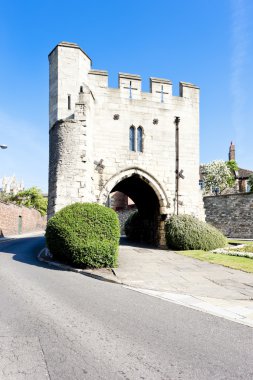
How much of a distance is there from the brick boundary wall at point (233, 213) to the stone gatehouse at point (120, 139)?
11.4 meters

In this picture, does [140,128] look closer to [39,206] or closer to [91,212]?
[91,212]

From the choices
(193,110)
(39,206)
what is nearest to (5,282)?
(193,110)

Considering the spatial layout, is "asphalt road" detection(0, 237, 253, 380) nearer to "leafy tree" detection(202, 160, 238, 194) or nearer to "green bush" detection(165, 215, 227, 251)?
"green bush" detection(165, 215, 227, 251)

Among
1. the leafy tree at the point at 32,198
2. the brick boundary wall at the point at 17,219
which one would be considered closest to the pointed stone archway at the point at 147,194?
the brick boundary wall at the point at 17,219

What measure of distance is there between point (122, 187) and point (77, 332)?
15955mm

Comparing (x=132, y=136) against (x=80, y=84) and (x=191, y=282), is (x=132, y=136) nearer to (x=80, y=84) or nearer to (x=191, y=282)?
(x=80, y=84)

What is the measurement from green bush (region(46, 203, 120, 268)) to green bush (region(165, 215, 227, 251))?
5.31m

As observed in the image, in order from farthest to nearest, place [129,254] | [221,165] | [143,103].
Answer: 1. [221,165]
2. [143,103]
3. [129,254]

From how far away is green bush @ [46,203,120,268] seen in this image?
11.0 m

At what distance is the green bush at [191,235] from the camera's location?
16.3 metres

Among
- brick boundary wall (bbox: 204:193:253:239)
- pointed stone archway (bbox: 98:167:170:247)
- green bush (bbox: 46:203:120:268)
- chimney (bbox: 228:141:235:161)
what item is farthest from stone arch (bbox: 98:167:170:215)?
chimney (bbox: 228:141:235:161)

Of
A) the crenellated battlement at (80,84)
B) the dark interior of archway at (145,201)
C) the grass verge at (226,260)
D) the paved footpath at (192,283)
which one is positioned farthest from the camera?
the dark interior of archway at (145,201)

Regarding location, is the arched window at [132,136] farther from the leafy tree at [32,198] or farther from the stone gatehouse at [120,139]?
the leafy tree at [32,198]

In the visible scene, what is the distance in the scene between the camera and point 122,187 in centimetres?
2075
